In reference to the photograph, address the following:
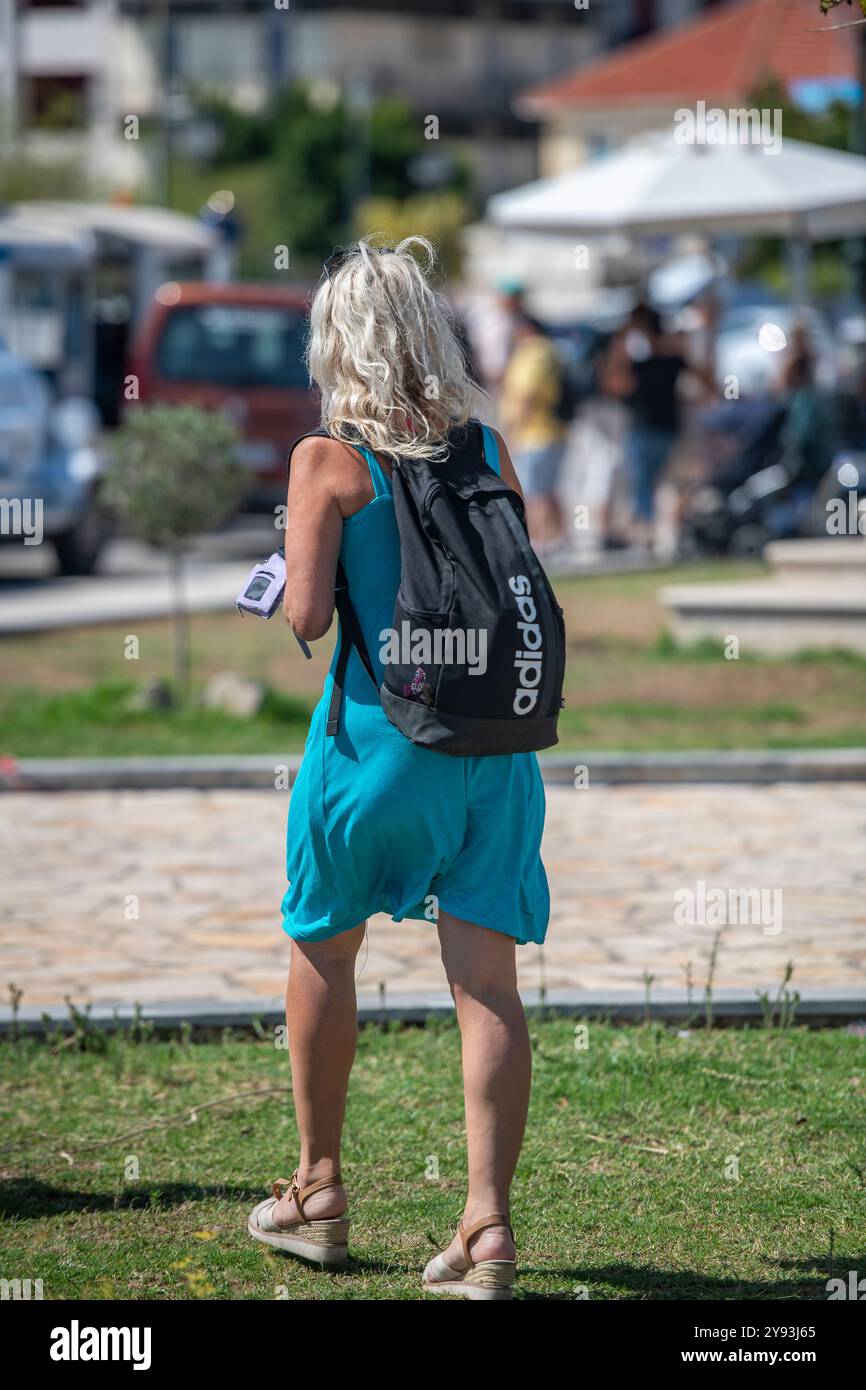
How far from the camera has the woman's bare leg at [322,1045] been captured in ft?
12.3

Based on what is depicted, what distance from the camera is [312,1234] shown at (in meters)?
3.85

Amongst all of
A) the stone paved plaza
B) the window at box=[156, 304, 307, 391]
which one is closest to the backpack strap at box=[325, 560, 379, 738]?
the stone paved plaza

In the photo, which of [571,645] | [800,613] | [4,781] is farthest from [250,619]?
[4,781]

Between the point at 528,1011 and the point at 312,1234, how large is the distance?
160 cm

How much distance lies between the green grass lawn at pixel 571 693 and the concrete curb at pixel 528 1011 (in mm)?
3789

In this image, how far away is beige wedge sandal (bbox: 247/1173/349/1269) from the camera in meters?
3.84

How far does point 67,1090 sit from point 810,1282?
198cm

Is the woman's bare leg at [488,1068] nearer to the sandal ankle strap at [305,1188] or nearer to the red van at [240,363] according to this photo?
the sandal ankle strap at [305,1188]

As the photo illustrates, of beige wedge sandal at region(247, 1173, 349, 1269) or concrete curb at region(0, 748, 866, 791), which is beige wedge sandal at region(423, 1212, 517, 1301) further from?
concrete curb at region(0, 748, 866, 791)

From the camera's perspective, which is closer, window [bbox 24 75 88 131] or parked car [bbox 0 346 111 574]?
parked car [bbox 0 346 111 574]

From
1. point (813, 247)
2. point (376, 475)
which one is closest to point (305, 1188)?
point (376, 475)

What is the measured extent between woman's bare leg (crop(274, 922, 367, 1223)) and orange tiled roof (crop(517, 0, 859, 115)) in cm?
4412

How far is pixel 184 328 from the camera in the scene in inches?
762

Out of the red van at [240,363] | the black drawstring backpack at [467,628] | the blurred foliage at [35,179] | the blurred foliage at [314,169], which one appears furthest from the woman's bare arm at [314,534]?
the blurred foliage at [314,169]
